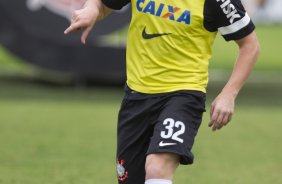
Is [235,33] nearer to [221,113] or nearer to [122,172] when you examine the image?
[221,113]

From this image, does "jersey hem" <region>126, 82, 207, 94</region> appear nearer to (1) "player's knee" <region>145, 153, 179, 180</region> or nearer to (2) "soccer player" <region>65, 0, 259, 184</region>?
(2) "soccer player" <region>65, 0, 259, 184</region>

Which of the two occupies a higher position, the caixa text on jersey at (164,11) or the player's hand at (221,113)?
the caixa text on jersey at (164,11)

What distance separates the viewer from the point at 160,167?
5.38m

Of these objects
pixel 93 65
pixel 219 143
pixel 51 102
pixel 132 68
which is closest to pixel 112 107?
pixel 51 102

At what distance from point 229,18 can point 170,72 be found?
0.52m

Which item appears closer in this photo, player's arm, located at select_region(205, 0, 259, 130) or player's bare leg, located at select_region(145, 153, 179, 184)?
player's bare leg, located at select_region(145, 153, 179, 184)

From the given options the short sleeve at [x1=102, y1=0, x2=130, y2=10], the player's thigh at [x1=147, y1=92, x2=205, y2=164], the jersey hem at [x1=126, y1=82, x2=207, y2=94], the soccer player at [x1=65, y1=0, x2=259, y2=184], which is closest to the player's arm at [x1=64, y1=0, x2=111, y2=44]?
the soccer player at [x1=65, y1=0, x2=259, y2=184]

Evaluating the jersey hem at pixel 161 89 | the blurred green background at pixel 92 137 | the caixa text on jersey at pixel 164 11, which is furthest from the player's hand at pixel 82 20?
the blurred green background at pixel 92 137

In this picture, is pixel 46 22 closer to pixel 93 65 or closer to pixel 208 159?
pixel 93 65

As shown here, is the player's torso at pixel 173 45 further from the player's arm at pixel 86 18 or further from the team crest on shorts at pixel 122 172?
the team crest on shorts at pixel 122 172

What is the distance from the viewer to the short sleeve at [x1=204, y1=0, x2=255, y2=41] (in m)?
5.63

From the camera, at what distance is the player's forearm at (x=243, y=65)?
5.58m

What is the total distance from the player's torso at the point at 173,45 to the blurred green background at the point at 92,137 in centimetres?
260

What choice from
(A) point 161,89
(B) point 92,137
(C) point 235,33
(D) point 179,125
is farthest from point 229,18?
(B) point 92,137
